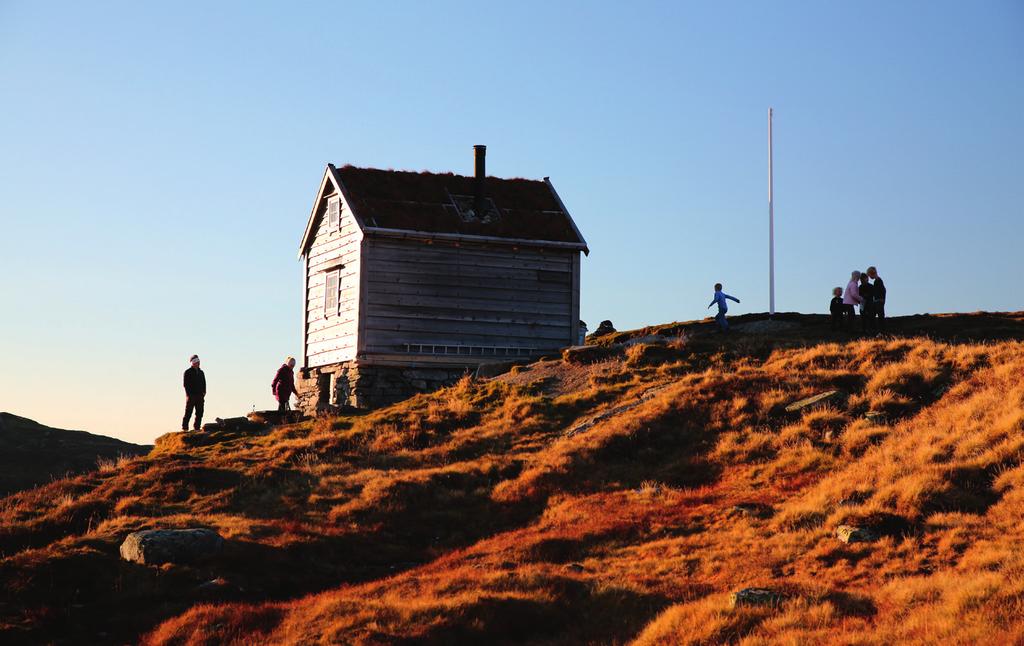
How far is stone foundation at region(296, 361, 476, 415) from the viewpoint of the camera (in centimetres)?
3603

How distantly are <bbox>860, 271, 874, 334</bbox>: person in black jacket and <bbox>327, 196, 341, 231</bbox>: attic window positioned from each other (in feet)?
57.5

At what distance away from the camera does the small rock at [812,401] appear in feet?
87.5

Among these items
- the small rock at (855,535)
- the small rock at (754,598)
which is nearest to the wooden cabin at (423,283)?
the small rock at (855,535)

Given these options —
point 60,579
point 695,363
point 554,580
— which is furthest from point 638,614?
point 695,363

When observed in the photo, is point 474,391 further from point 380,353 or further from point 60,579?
point 60,579

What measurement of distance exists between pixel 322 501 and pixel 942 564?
12.6 m

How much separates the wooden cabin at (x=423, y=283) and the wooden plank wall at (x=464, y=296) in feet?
0.11

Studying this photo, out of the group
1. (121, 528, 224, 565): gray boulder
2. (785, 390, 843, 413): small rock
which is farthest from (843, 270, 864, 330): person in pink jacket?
(121, 528, 224, 565): gray boulder

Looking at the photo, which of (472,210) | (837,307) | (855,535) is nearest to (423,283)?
(472,210)

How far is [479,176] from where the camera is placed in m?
40.2

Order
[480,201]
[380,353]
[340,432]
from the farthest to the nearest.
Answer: [480,201]
[380,353]
[340,432]

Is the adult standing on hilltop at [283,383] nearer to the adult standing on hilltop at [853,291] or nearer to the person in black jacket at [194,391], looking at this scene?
the person in black jacket at [194,391]

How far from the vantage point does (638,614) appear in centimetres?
1577

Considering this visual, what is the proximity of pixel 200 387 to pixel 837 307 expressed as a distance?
1991 centimetres
